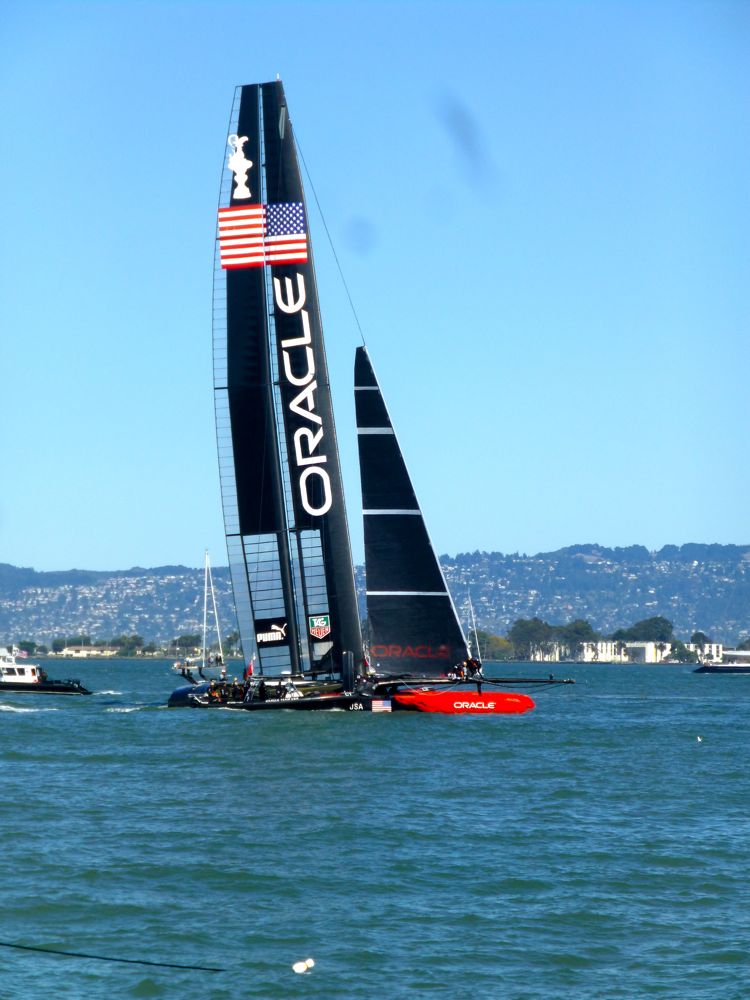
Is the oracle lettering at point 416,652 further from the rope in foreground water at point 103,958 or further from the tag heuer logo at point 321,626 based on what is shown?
the rope in foreground water at point 103,958

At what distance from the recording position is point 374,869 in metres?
21.2

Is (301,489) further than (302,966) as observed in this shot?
Yes

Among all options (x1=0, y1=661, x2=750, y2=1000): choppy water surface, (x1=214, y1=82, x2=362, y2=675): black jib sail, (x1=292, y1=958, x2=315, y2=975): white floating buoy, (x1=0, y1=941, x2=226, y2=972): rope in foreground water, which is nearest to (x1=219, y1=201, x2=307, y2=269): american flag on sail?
(x1=214, y1=82, x2=362, y2=675): black jib sail

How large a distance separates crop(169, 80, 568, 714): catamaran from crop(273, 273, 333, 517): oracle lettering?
4 centimetres

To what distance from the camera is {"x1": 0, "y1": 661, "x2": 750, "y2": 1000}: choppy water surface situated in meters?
16.1

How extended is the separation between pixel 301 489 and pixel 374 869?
23.9 m

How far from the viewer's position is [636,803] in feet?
93.9

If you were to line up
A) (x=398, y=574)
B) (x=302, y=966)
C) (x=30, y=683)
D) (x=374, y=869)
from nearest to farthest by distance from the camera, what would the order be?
(x=302, y=966) → (x=374, y=869) → (x=398, y=574) → (x=30, y=683)

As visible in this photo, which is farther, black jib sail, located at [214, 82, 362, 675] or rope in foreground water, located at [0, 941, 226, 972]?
black jib sail, located at [214, 82, 362, 675]

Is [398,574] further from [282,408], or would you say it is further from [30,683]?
[30,683]

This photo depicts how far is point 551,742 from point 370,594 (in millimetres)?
6965

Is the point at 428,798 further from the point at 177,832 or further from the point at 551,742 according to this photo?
the point at 551,742

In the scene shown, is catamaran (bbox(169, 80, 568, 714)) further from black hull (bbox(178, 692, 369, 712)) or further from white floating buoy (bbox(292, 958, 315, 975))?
white floating buoy (bbox(292, 958, 315, 975))

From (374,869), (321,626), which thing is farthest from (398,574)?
(374,869)
